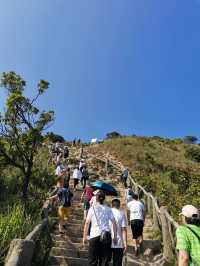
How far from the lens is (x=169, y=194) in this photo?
22.5 meters

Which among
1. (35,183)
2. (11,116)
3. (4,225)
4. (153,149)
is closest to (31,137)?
(11,116)

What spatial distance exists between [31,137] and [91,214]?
910 cm

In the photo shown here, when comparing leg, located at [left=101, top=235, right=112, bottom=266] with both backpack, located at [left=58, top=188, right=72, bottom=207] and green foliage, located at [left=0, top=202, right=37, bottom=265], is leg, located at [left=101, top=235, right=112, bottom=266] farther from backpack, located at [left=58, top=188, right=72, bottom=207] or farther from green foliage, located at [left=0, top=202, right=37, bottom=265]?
backpack, located at [left=58, top=188, right=72, bottom=207]

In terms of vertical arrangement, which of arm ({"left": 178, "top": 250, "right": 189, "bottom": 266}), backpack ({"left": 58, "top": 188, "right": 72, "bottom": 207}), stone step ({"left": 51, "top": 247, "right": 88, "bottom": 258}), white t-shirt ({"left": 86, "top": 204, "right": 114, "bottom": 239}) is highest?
backpack ({"left": 58, "top": 188, "right": 72, "bottom": 207})

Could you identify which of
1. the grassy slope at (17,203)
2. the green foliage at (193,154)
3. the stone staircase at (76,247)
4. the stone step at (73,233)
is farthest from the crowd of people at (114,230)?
the green foliage at (193,154)

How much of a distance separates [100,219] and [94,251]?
580 millimetres

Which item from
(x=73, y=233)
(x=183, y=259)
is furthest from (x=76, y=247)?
(x=183, y=259)

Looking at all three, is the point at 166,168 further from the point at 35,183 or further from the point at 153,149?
the point at 35,183

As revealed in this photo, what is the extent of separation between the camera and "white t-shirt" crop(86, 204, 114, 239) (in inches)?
278

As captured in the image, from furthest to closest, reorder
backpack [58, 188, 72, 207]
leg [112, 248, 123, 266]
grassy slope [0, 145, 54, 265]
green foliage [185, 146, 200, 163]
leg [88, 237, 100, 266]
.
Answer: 1. green foliage [185, 146, 200, 163]
2. backpack [58, 188, 72, 207]
3. grassy slope [0, 145, 54, 265]
4. leg [112, 248, 123, 266]
5. leg [88, 237, 100, 266]

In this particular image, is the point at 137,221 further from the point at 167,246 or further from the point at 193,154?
the point at 193,154

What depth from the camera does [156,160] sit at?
4138cm

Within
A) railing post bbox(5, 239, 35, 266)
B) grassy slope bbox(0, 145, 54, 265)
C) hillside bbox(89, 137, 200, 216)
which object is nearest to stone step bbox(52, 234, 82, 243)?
grassy slope bbox(0, 145, 54, 265)

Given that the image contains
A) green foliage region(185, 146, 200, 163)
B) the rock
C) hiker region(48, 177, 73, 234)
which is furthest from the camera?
green foliage region(185, 146, 200, 163)
